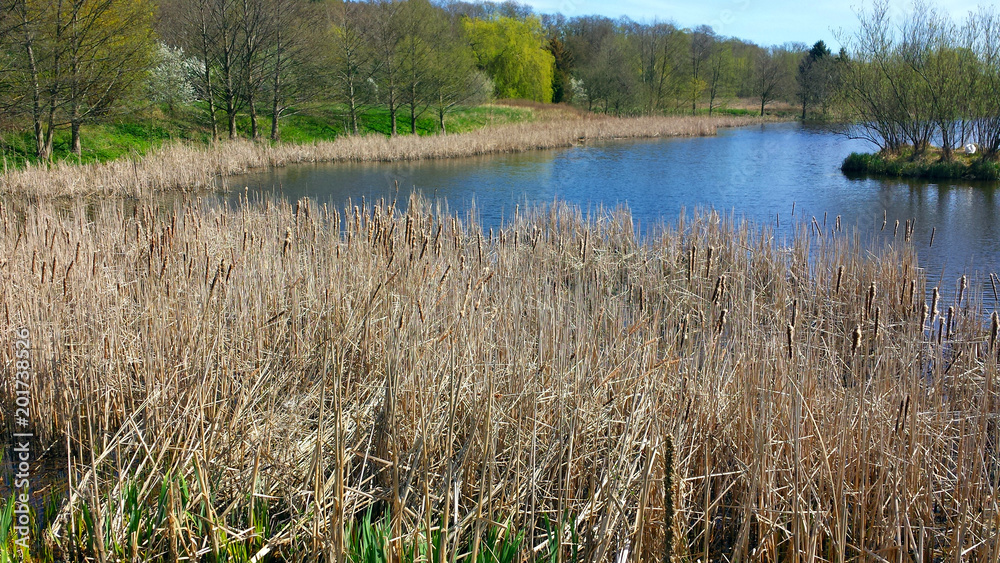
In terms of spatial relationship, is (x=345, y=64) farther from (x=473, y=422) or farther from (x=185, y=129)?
(x=473, y=422)

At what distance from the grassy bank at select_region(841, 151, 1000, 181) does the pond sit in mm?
783

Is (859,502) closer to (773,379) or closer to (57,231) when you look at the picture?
(773,379)

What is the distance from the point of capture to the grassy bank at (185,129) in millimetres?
18641

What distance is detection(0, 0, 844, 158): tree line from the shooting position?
55.3 ft

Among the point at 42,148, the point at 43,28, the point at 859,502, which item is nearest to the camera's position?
the point at 859,502

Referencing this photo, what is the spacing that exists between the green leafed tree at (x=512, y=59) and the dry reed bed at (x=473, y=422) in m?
39.3

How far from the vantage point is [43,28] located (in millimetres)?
15867

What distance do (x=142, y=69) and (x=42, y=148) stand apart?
3.81 metres

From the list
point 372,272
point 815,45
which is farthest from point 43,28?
point 815,45

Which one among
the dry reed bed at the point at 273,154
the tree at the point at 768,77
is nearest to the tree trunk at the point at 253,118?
the dry reed bed at the point at 273,154

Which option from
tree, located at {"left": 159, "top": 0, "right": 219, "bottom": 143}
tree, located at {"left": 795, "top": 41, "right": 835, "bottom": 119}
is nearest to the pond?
tree, located at {"left": 159, "top": 0, "right": 219, "bottom": 143}
